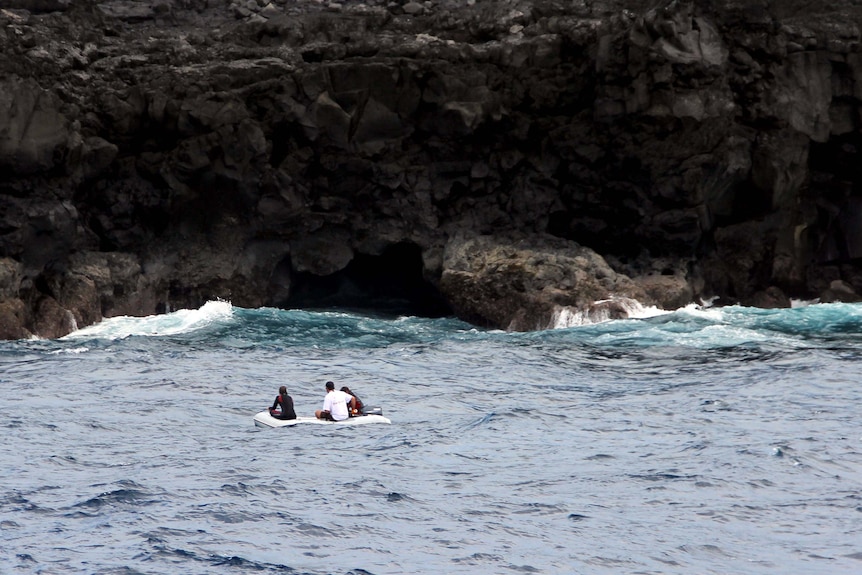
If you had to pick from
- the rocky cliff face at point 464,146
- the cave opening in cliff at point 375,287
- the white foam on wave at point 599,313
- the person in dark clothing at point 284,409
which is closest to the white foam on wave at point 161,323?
the rocky cliff face at point 464,146

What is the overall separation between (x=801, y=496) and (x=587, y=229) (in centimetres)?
2875

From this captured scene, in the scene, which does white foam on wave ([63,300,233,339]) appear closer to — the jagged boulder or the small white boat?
the jagged boulder

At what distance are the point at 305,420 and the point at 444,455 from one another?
5.07 m

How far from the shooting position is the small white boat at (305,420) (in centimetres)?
3091

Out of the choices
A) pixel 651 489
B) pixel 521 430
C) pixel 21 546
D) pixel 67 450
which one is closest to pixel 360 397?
pixel 521 430

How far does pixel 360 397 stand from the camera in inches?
1364

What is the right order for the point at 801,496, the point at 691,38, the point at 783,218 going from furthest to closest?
the point at 783,218
the point at 691,38
the point at 801,496

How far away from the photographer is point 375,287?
56.3m

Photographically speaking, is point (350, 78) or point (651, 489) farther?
point (350, 78)

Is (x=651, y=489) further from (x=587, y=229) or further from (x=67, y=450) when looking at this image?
(x=587, y=229)

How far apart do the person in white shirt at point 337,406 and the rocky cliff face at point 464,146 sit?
1638 cm

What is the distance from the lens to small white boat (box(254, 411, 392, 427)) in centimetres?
3091

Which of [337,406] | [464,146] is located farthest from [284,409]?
[464,146]

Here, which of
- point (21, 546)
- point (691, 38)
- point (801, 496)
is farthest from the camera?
point (691, 38)
